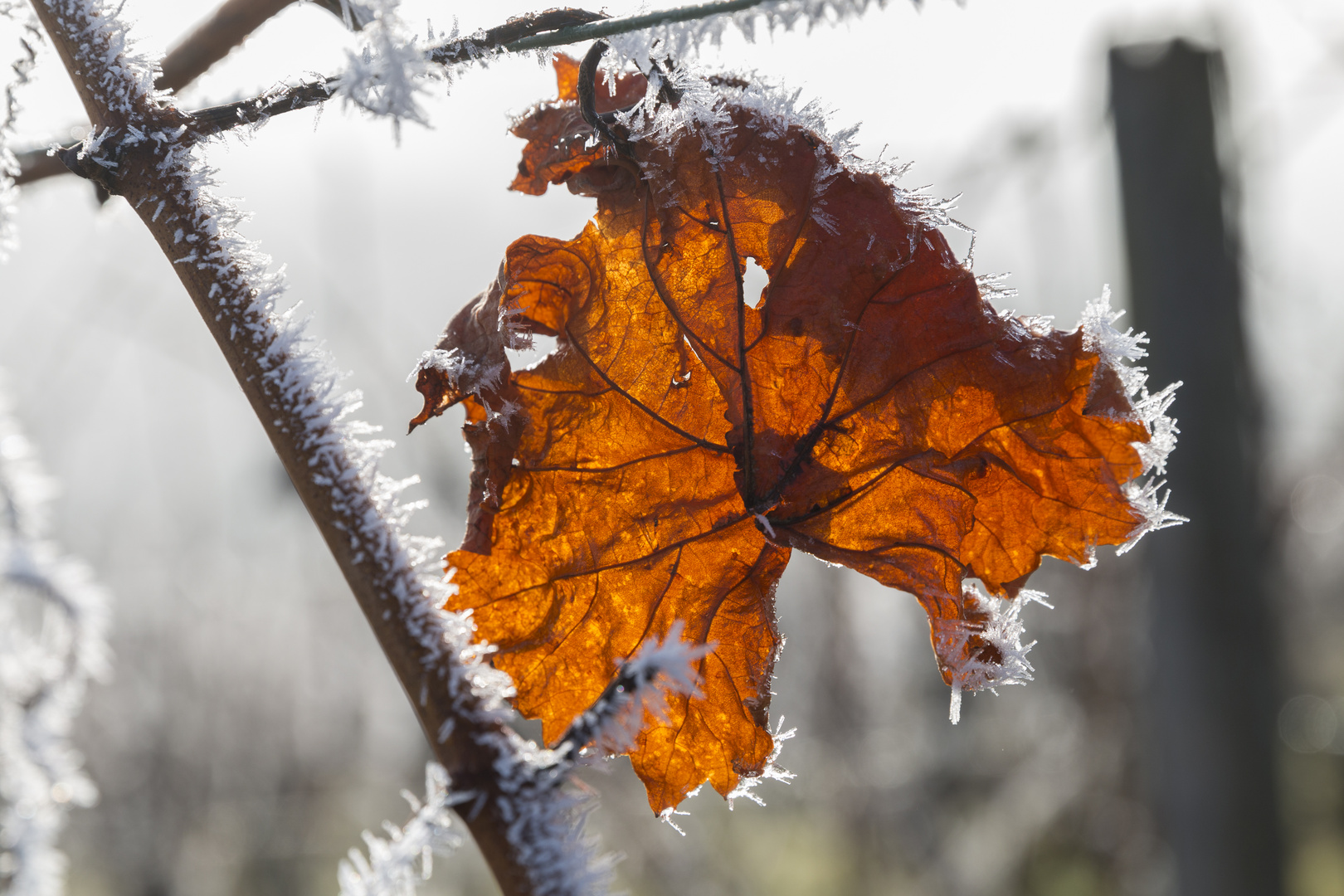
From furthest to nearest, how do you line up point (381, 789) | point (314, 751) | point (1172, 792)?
point (381, 789) → point (314, 751) → point (1172, 792)

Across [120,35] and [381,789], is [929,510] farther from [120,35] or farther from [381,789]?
[381,789]

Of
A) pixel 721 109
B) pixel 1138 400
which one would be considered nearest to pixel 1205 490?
pixel 1138 400

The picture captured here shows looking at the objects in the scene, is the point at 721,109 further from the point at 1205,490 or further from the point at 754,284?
the point at 1205,490

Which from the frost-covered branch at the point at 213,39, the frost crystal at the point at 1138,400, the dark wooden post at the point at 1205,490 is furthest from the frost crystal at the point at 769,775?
the dark wooden post at the point at 1205,490

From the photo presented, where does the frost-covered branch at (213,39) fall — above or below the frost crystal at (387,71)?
above

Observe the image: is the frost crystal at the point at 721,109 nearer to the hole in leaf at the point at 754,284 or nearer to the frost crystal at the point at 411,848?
the hole in leaf at the point at 754,284

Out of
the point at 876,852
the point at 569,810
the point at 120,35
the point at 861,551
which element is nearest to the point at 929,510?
the point at 861,551
